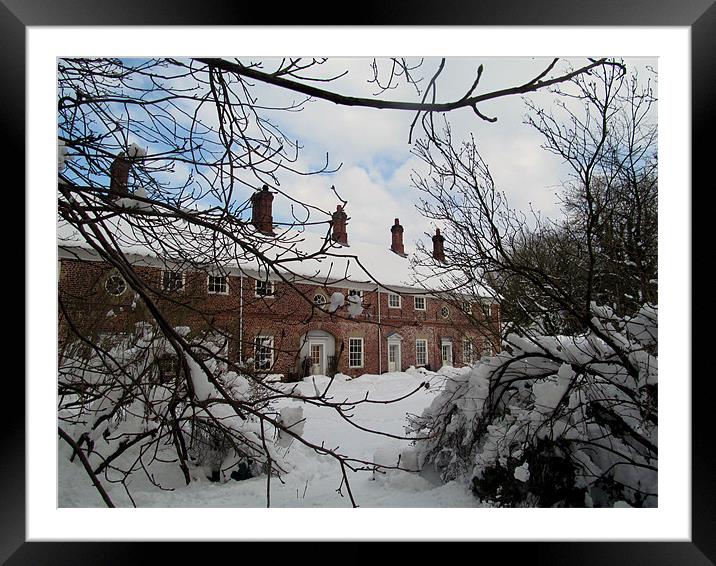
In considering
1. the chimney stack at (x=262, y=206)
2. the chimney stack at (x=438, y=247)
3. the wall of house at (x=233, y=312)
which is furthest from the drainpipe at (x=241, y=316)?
the chimney stack at (x=438, y=247)

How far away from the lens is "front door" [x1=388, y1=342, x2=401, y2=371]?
310cm

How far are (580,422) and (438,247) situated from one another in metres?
1.10

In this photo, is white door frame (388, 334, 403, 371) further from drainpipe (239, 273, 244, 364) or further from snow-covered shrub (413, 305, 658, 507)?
snow-covered shrub (413, 305, 658, 507)

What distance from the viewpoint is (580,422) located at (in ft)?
5.42

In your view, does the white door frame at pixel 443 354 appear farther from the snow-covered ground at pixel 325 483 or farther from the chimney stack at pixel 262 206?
the chimney stack at pixel 262 206

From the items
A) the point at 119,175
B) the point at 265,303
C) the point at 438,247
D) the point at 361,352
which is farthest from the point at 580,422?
the point at 361,352

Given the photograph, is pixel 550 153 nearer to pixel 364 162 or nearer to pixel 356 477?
pixel 364 162

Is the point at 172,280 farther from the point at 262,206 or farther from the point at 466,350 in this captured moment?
the point at 466,350
